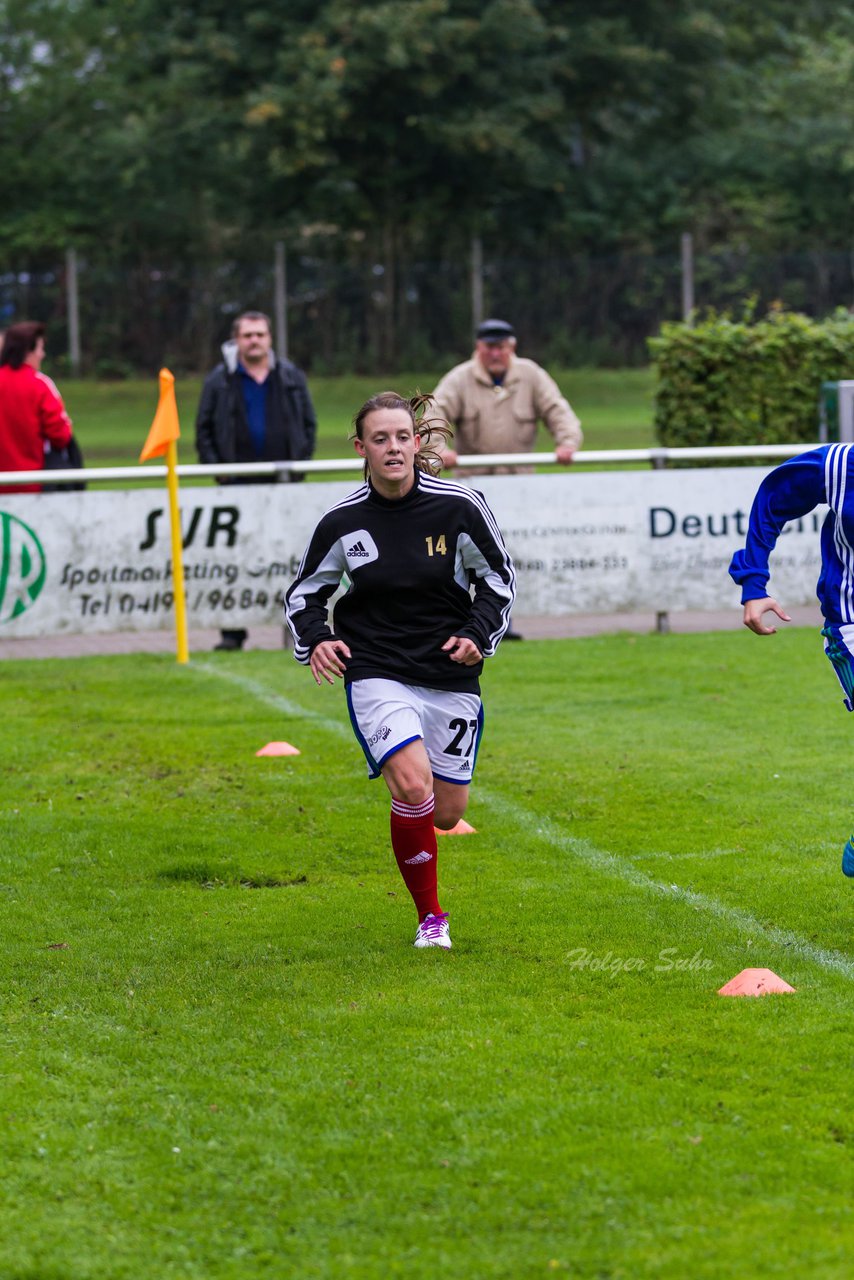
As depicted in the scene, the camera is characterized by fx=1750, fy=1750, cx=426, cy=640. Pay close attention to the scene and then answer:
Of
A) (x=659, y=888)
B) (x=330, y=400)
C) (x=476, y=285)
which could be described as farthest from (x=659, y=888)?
(x=330, y=400)

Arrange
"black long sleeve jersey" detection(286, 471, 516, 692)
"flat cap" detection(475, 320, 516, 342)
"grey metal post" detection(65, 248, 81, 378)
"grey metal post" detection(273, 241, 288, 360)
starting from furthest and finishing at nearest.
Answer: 1. "grey metal post" detection(65, 248, 81, 378)
2. "grey metal post" detection(273, 241, 288, 360)
3. "flat cap" detection(475, 320, 516, 342)
4. "black long sleeve jersey" detection(286, 471, 516, 692)

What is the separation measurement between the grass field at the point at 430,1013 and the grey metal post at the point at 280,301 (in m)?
24.2

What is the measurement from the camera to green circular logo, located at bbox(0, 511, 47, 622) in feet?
39.2

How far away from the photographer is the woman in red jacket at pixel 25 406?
1229 cm

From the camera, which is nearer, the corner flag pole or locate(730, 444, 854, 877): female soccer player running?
locate(730, 444, 854, 877): female soccer player running

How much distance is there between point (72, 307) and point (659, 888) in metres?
29.9

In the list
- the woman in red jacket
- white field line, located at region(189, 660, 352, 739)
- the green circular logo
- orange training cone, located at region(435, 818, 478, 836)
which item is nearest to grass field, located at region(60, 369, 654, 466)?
the woman in red jacket

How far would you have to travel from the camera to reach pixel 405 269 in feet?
113

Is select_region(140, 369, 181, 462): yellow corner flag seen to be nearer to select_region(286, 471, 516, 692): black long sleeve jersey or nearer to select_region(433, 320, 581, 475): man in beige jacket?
select_region(433, 320, 581, 475): man in beige jacket

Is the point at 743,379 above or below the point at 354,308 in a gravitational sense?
below

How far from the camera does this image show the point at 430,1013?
4.96 meters

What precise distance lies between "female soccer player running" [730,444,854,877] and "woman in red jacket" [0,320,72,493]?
775cm

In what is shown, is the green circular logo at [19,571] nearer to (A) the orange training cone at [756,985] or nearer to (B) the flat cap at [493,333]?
(B) the flat cap at [493,333]

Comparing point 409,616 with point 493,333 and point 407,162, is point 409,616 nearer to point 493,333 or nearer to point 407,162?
point 493,333
